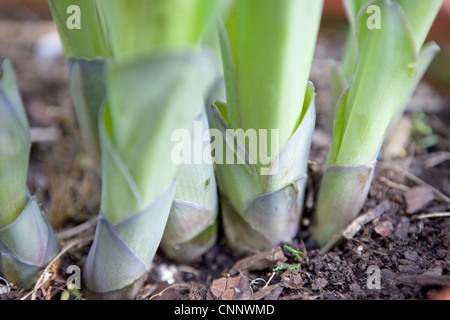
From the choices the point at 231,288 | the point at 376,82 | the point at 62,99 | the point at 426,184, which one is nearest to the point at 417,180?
the point at 426,184

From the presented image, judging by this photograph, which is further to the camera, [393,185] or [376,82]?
[393,185]

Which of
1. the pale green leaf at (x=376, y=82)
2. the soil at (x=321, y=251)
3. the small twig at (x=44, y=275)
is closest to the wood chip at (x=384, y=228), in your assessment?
the soil at (x=321, y=251)

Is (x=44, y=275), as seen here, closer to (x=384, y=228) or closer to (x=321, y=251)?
(x=321, y=251)

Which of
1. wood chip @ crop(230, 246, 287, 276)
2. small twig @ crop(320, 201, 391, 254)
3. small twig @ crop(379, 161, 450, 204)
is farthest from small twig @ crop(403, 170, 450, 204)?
wood chip @ crop(230, 246, 287, 276)

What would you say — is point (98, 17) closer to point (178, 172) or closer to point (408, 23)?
point (178, 172)

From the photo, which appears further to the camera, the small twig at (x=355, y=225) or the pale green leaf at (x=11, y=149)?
the small twig at (x=355, y=225)

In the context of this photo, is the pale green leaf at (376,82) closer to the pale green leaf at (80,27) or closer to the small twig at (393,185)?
the small twig at (393,185)

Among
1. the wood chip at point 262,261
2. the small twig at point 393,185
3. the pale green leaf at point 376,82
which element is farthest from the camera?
the small twig at point 393,185

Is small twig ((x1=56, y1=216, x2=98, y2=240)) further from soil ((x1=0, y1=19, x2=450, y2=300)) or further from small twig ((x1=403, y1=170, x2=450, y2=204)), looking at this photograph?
small twig ((x1=403, y1=170, x2=450, y2=204))
